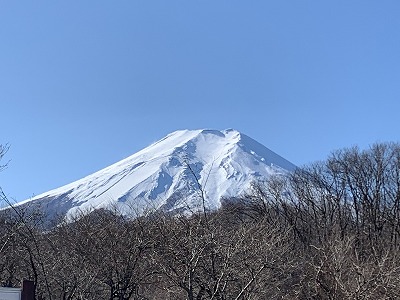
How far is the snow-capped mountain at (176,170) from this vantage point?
290 ft

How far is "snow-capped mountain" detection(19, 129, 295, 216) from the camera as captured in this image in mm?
88375

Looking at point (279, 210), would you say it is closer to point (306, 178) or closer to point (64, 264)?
point (306, 178)

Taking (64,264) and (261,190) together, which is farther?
(261,190)

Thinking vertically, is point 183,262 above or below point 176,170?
below

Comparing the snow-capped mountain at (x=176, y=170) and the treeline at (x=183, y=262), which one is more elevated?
the snow-capped mountain at (x=176, y=170)

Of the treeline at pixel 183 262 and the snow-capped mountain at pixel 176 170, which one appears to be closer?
the treeline at pixel 183 262

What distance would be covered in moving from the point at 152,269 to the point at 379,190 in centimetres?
2045

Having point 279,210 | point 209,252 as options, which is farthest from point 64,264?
point 279,210

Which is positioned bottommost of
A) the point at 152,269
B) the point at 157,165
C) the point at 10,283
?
the point at 10,283

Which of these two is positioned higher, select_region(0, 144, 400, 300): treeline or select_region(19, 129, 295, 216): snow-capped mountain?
select_region(19, 129, 295, 216): snow-capped mountain

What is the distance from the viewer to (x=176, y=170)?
105312 millimetres

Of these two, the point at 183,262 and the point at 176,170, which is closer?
the point at 183,262

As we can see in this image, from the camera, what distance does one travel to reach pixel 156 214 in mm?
15969

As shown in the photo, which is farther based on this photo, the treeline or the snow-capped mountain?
the snow-capped mountain
